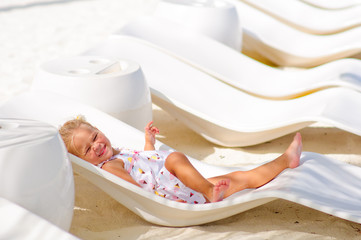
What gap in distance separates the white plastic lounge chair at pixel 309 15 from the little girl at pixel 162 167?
4276mm

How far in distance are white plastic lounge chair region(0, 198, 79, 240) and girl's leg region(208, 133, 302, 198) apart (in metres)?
1.03

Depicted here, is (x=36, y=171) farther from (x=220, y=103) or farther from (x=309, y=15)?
(x=309, y=15)

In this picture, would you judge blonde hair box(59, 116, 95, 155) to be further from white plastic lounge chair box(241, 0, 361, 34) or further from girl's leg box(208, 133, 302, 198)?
white plastic lounge chair box(241, 0, 361, 34)

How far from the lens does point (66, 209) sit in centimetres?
264

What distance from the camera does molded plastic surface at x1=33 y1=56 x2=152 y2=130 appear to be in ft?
12.1

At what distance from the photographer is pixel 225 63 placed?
5.18 m

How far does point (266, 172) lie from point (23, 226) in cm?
129

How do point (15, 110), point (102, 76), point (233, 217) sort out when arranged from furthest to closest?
point (102, 76) → point (15, 110) → point (233, 217)

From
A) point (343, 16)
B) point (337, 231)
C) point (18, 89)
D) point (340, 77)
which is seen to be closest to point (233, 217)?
point (337, 231)

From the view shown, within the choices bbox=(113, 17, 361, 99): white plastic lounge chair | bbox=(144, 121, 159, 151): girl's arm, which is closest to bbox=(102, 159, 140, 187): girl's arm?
bbox=(144, 121, 159, 151): girl's arm

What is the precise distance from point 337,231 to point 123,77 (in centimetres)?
165

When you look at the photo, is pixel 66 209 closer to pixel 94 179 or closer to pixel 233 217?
pixel 94 179

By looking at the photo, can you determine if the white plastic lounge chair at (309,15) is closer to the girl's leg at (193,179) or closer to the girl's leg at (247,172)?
the girl's leg at (247,172)

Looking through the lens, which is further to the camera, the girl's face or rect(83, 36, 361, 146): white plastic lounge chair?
rect(83, 36, 361, 146): white plastic lounge chair
